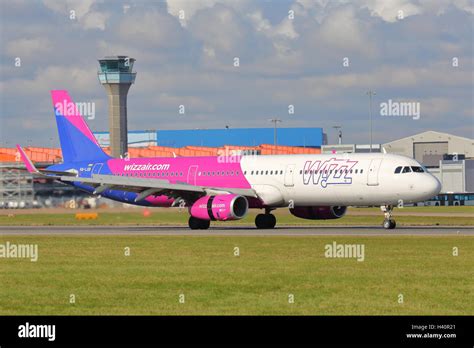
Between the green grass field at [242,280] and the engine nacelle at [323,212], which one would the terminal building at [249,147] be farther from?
the green grass field at [242,280]

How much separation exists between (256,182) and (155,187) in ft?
19.9

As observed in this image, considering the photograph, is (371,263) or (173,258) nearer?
(371,263)

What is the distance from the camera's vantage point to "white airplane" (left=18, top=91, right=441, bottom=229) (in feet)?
173

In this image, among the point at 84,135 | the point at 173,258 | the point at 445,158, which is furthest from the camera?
the point at 445,158

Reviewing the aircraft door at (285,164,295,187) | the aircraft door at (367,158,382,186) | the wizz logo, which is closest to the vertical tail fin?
the aircraft door at (285,164,295,187)

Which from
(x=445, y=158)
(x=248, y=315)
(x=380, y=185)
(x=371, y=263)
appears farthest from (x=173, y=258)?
(x=445, y=158)

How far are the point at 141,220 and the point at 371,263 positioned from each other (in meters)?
39.4

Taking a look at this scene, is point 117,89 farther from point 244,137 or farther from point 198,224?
point 198,224

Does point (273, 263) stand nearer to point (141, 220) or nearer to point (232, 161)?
point (232, 161)

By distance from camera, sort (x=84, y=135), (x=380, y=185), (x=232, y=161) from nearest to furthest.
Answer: (x=380, y=185), (x=232, y=161), (x=84, y=135)

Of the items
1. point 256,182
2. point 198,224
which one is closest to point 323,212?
point 256,182

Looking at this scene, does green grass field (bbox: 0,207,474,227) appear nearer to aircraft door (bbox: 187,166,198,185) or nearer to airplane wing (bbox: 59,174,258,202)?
aircraft door (bbox: 187,166,198,185)

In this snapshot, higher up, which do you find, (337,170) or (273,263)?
(337,170)
